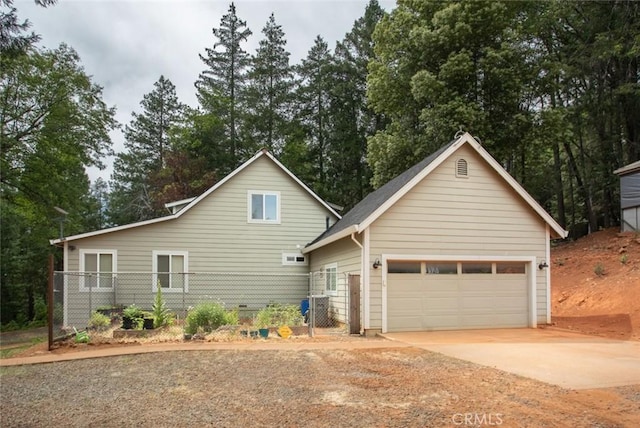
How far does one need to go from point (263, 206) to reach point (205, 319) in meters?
6.95

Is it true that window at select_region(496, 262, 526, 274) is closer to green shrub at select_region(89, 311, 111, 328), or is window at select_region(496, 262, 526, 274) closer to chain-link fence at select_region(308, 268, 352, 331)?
chain-link fence at select_region(308, 268, 352, 331)

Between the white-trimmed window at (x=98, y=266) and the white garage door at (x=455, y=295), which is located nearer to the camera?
the white garage door at (x=455, y=295)

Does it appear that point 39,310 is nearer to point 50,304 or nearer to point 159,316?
point 159,316

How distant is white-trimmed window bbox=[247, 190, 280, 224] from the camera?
17203mm

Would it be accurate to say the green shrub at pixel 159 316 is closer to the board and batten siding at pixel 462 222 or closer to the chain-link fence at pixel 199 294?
the chain-link fence at pixel 199 294

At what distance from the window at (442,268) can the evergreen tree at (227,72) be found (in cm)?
2350

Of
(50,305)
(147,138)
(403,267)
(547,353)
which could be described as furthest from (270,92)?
(547,353)

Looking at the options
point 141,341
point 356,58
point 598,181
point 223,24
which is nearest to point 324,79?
point 356,58

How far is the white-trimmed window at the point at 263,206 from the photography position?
1720 cm

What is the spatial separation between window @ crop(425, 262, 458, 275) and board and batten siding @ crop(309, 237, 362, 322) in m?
1.99

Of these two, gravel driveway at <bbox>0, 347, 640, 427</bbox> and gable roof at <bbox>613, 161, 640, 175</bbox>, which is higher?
gable roof at <bbox>613, 161, 640, 175</bbox>

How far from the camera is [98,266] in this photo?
15.4 m

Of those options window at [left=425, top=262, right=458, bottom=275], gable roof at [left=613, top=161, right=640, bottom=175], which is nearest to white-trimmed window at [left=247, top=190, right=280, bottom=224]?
window at [left=425, top=262, right=458, bottom=275]

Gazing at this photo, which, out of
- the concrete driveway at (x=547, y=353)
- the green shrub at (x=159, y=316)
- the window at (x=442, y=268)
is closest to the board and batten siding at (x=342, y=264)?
the concrete driveway at (x=547, y=353)
